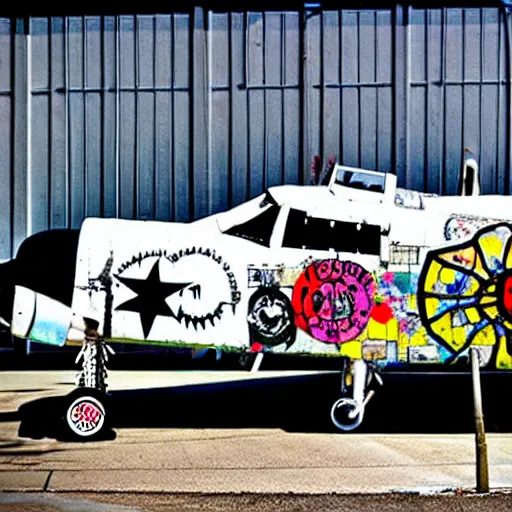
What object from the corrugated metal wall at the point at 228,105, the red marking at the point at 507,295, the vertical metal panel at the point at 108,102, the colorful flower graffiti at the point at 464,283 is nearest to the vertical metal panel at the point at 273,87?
the corrugated metal wall at the point at 228,105

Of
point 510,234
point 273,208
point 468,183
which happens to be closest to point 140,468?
point 273,208

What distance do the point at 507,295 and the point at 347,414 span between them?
6.14 feet

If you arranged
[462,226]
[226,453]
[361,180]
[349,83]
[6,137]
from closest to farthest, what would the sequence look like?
1. [226,453]
2. [462,226]
3. [361,180]
4. [349,83]
5. [6,137]

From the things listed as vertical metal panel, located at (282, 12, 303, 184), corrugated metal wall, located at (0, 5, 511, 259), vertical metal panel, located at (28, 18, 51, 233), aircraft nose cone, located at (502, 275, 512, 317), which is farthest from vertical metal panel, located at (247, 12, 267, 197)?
aircraft nose cone, located at (502, 275, 512, 317)

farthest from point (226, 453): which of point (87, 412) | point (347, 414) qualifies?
point (347, 414)

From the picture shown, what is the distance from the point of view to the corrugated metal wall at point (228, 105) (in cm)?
1917

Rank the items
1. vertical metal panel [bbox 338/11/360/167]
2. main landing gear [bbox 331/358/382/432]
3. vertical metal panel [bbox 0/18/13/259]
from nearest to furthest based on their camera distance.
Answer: main landing gear [bbox 331/358/382/432], vertical metal panel [bbox 338/11/360/167], vertical metal panel [bbox 0/18/13/259]

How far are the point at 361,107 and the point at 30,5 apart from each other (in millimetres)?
5203

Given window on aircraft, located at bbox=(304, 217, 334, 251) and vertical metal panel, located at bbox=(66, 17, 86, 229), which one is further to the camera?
vertical metal panel, located at bbox=(66, 17, 86, 229)

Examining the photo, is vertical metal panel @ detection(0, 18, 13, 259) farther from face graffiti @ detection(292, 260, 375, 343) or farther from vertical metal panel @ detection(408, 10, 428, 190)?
face graffiti @ detection(292, 260, 375, 343)

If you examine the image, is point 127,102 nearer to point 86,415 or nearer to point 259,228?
point 259,228

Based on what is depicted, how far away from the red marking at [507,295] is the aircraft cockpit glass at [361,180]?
4.85 feet

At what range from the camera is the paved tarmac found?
9.64 metres

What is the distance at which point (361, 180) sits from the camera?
12586 millimetres
